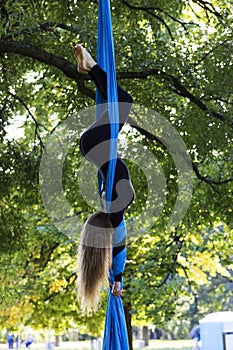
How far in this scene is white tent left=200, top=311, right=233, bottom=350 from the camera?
475cm

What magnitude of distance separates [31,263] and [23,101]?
323 cm

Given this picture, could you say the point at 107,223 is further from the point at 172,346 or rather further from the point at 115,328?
the point at 172,346

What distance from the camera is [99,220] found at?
8.91 ft

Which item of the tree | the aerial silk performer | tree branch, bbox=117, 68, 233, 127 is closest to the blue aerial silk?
the aerial silk performer

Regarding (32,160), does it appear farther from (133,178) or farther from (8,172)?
(133,178)

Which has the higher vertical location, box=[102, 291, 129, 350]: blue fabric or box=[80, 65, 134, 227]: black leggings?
box=[80, 65, 134, 227]: black leggings

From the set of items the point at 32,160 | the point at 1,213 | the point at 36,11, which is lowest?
the point at 1,213

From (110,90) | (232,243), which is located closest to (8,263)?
(232,243)

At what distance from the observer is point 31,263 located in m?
8.99

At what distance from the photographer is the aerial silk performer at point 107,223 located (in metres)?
2.66

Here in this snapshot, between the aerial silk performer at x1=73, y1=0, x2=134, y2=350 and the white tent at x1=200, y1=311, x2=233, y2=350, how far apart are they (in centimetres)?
216

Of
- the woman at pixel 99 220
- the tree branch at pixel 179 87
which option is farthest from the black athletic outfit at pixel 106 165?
the tree branch at pixel 179 87

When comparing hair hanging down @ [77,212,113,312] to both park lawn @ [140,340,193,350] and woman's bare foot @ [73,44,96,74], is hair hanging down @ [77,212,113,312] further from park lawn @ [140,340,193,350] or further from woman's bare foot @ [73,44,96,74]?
park lawn @ [140,340,193,350]

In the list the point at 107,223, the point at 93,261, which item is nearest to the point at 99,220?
the point at 107,223
